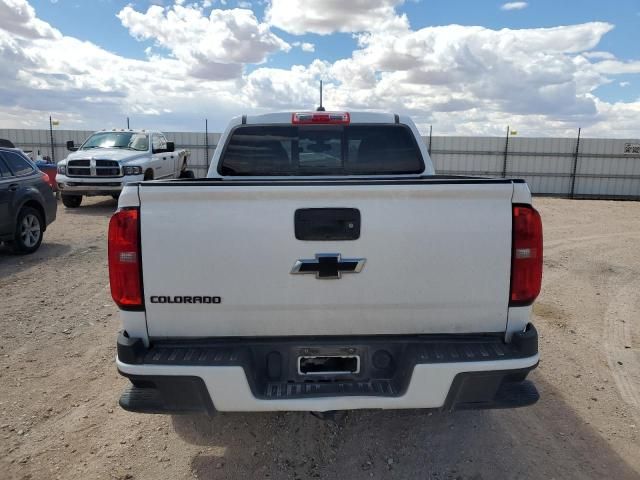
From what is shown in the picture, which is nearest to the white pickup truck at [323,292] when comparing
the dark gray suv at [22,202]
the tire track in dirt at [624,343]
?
the tire track in dirt at [624,343]

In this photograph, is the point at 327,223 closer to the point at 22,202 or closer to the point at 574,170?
the point at 22,202

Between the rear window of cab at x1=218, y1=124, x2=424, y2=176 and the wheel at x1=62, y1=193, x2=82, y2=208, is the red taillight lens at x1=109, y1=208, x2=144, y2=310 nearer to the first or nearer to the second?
the rear window of cab at x1=218, y1=124, x2=424, y2=176

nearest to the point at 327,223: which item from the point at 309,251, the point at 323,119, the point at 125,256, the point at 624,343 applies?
the point at 309,251

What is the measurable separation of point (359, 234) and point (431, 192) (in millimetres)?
411

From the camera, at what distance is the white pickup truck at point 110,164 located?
12680mm

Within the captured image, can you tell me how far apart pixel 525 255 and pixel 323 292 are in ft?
3.39

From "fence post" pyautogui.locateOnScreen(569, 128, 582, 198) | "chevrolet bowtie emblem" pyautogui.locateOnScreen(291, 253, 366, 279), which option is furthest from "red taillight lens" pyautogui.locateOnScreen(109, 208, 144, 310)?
"fence post" pyautogui.locateOnScreen(569, 128, 582, 198)

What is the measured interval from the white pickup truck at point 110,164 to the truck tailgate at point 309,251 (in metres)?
9.93

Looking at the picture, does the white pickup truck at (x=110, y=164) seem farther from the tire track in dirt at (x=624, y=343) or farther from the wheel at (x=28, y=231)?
the tire track in dirt at (x=624, y=343)

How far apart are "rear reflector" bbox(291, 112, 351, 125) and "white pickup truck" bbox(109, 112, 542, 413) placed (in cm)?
162

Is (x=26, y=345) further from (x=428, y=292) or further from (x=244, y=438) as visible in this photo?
(x=428, y=292)

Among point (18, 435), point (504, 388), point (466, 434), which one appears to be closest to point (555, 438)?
point (466, 434)

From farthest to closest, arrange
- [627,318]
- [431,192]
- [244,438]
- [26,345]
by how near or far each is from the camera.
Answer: [627,318] < [26,345] < [244,438] < [431,192]

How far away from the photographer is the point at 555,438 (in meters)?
3.14
